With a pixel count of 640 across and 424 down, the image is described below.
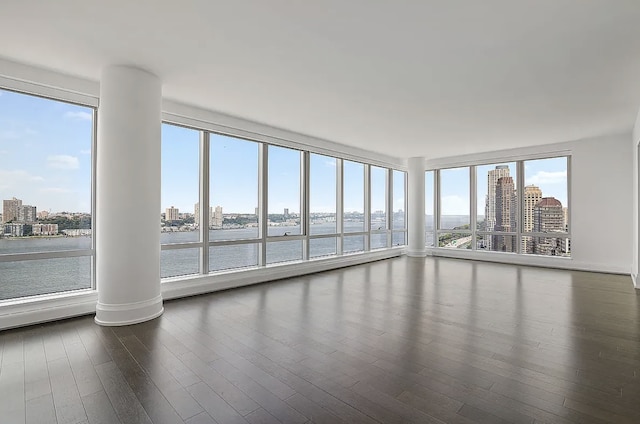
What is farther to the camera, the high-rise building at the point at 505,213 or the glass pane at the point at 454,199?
the glass pane at the point at 454,199

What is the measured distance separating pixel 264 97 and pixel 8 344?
13.7ft

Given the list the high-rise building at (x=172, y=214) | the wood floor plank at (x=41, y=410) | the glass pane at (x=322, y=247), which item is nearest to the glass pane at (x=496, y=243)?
the glass pane at (x=322, y=247)

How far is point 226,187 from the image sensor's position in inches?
243

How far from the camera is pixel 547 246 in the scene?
27.3ft

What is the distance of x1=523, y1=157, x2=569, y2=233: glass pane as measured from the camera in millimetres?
8109

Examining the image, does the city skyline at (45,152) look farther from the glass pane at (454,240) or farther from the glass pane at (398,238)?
the glass pane at (454,240)

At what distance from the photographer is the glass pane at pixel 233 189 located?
5.87 meters

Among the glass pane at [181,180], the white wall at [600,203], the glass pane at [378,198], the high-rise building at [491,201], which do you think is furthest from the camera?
the glass pane at [378,198]

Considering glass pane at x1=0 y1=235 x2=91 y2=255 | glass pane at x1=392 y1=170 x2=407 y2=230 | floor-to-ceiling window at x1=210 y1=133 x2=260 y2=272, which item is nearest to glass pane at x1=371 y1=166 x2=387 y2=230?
glass pane at x1=392 y1=170 x2=407 y2=230

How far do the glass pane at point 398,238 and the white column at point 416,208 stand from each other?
1.16 feet

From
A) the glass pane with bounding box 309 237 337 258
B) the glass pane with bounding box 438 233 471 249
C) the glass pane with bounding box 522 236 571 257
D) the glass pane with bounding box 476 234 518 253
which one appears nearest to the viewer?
the glass pane with bounding box 309 237 337 258

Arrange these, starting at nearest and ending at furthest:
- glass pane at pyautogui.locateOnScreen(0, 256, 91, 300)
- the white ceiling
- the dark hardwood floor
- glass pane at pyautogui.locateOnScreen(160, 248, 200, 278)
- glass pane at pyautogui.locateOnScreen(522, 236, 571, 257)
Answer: the dark hardwood floor, the white ceiling, glass pane at pyautogui.locateOnScreen(0, 256, 91, 300), glass pane at pyautogui.locateOnScreen(160, 248, 200, 278), glass pane at pyautogui.locateOnScreen(522, 236, 571, 257)

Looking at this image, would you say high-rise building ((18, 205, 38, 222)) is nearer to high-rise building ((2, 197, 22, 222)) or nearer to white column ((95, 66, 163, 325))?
high-rise building ((2, 197, 22, 222))

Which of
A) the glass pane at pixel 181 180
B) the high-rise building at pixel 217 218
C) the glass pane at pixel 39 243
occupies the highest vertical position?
the glass pane at pixel 181 180
